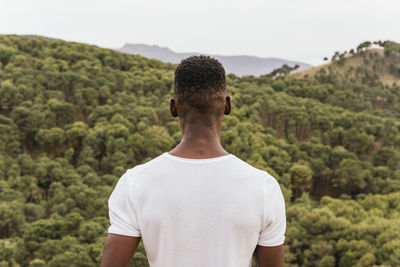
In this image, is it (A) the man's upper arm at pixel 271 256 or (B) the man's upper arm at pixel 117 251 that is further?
A: (A) the man's upper arm at pixel 271 256

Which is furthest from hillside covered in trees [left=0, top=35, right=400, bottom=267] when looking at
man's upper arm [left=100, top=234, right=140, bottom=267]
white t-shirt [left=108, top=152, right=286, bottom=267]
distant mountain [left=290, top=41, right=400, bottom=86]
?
white t-shirt [left=108, top=152, right=286, bottom=267]

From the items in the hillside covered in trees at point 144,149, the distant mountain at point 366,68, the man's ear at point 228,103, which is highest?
the distant mountain at point 366,68

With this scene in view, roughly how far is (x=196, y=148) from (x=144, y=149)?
66357 mm

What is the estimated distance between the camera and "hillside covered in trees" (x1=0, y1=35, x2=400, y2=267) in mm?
40334

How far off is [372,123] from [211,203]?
311 feet

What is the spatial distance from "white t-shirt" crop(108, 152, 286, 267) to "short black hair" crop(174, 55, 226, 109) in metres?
0.48

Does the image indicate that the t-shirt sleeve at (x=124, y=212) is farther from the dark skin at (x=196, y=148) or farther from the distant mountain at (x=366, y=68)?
the distant mountain at (x=366, y=68)

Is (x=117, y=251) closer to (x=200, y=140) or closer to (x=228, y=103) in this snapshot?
(x=200, y=140)

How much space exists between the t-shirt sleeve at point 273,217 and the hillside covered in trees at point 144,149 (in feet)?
107

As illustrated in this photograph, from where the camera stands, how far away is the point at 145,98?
94.1 meters

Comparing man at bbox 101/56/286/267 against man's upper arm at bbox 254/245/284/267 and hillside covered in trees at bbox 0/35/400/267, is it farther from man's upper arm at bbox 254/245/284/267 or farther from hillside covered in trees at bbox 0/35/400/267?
hillside covered in trees at bbox 0/35/400/267

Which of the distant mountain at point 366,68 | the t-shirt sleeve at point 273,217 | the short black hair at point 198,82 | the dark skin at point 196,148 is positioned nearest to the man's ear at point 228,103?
the dark skin at point 196,148

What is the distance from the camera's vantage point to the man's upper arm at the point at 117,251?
2.57 meters

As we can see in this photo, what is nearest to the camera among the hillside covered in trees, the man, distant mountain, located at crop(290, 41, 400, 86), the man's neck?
the man
